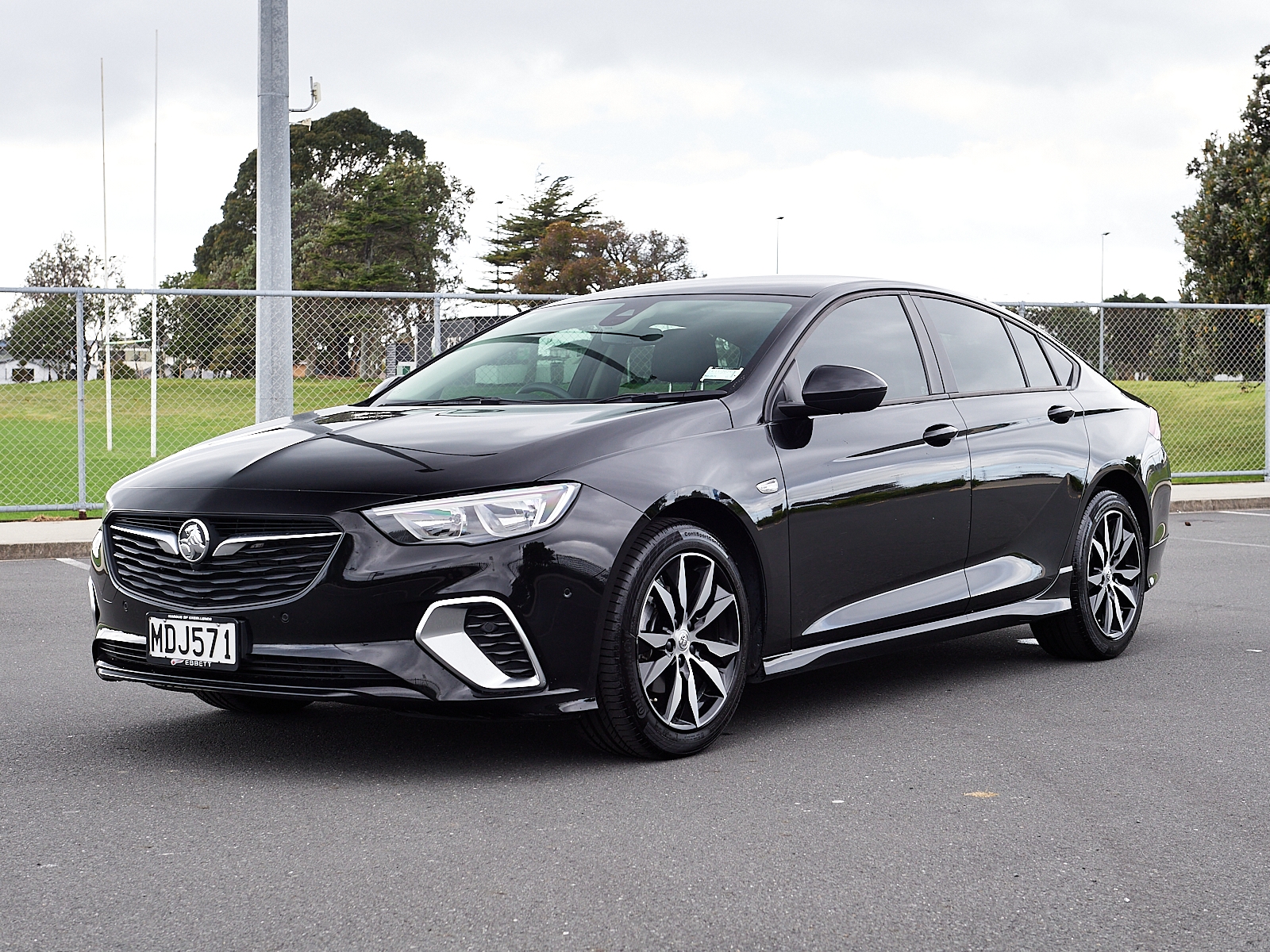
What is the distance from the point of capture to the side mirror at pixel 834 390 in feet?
17.5

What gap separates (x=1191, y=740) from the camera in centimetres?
536

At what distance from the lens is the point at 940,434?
596 cm

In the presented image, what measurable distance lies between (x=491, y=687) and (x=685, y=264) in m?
78.4

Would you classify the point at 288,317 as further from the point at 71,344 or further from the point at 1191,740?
the point at 1191,740

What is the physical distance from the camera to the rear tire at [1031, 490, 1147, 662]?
6.80 metres

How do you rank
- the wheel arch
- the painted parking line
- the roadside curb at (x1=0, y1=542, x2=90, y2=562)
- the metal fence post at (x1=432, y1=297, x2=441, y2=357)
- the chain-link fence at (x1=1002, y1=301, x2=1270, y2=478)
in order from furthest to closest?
the chain-link fence at (x1=1002, y1=301, x2=1270, y2=478) < the metal fence post at (x1=432, y1=297, x2=441, y2=357) < the painted parking line < the roadside curb at (x1=0, y1=542, x2=90, y2=562) < the wheel arch

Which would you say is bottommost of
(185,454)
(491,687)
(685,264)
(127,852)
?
(127,852)

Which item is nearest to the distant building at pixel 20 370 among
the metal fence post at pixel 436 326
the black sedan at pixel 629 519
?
the metal fence post at pixel 436 326

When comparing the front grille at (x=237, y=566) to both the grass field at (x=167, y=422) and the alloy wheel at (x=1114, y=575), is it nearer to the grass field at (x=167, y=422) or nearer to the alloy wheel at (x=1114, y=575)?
the alloy wheel at (x=1114, y=575)

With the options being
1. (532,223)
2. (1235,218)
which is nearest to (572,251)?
(532,223)

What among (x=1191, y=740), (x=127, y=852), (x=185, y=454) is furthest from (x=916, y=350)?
(x=127, y=852)

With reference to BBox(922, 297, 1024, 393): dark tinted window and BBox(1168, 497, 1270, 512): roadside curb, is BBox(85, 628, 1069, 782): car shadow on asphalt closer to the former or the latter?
BBox(922, 297, 1024, 393): dark tinted window

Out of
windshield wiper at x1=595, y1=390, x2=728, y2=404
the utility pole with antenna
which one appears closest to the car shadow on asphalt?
windshield wiper at x1=595, y1=390, x2=728, y2=404

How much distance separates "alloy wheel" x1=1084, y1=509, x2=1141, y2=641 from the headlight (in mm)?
3203
